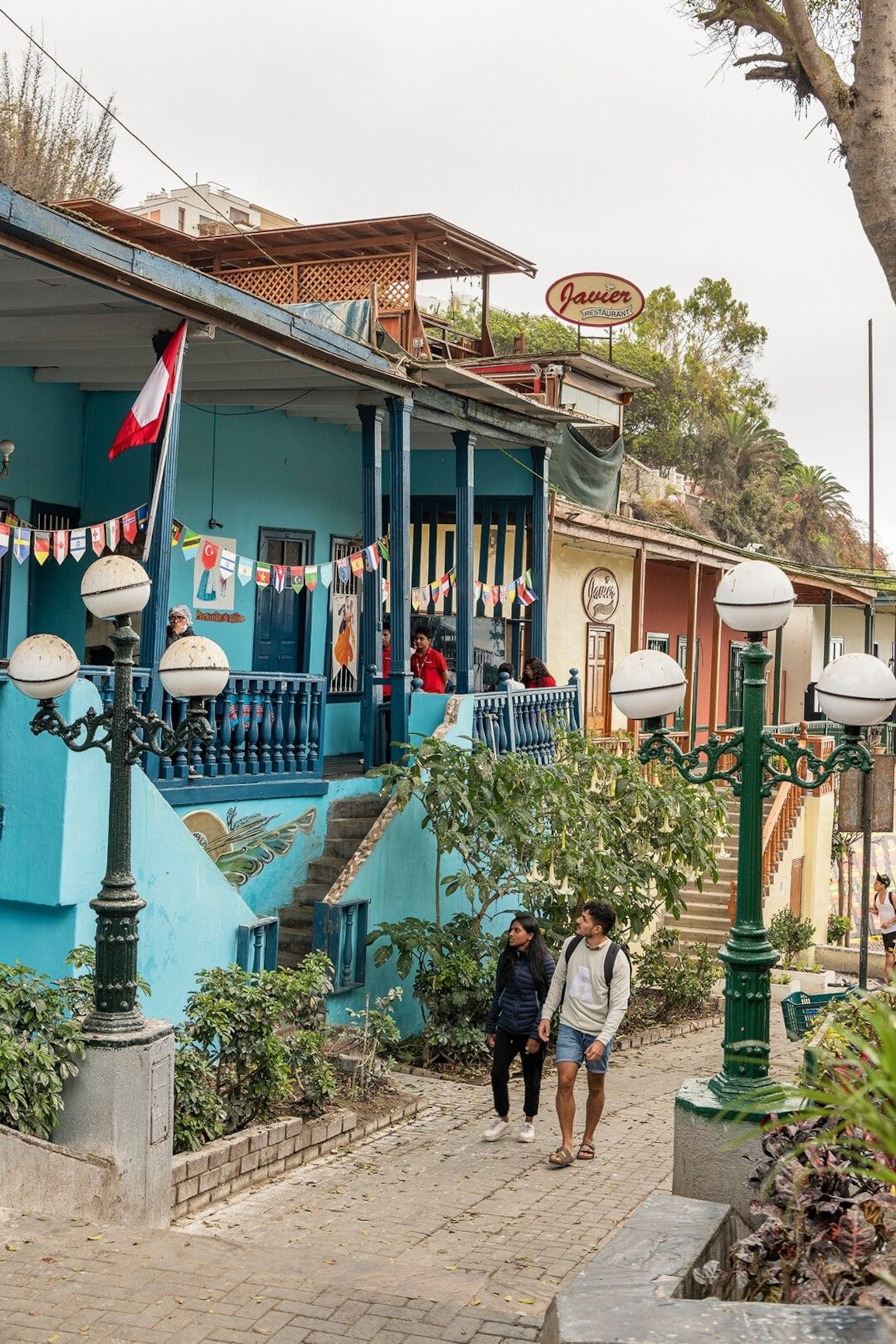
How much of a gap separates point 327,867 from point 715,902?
9.01m

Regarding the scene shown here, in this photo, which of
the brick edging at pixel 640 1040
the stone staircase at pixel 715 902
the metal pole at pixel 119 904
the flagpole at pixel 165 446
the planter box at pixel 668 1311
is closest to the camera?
the planter box at pixel 668 1311

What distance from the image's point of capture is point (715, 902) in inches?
754

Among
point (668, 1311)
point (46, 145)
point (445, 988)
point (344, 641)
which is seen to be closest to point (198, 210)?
point (46, 145)

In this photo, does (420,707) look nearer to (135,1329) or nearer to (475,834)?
(475,834)

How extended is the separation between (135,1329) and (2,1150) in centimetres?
162

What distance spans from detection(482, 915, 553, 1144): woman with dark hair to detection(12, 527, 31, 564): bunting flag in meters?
4.10

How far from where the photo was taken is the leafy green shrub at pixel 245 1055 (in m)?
7.71

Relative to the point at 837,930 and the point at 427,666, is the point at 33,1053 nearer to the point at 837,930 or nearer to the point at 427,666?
the point at 427,666

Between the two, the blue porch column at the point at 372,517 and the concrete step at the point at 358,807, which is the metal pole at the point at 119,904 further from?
the blue porch column at the point at 372,517

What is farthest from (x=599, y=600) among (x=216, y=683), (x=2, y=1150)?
(x=2, y=1150)

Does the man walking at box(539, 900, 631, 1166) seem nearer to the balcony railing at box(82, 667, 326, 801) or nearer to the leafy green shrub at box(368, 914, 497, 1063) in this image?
the leafy green shrub at box(368, 914, 497, 1063)

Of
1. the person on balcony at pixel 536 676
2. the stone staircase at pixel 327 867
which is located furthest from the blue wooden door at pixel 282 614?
the stone staircase at pixel 327 867

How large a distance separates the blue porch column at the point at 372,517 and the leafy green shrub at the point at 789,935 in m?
8.29

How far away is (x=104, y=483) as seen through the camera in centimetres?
1312
